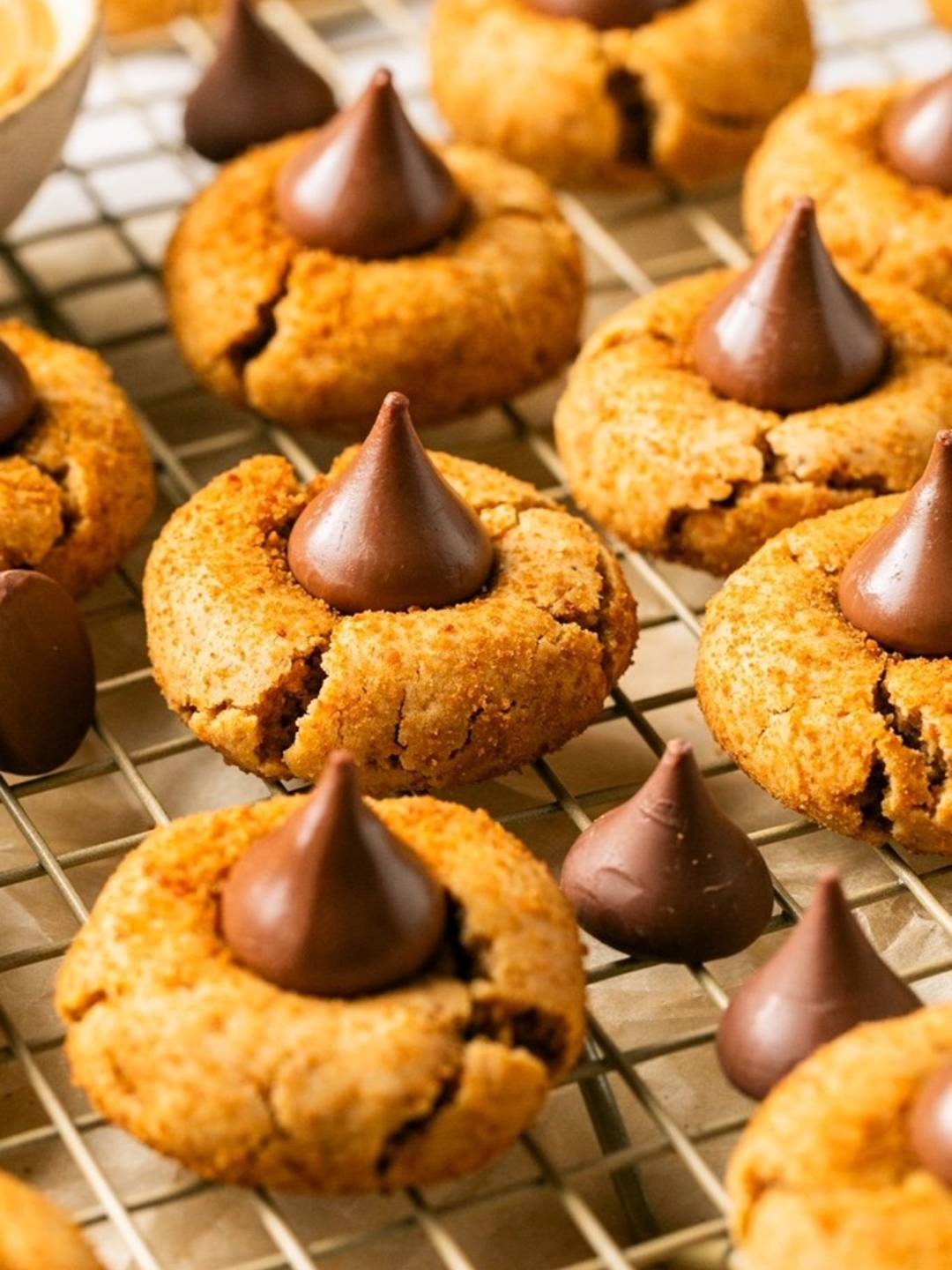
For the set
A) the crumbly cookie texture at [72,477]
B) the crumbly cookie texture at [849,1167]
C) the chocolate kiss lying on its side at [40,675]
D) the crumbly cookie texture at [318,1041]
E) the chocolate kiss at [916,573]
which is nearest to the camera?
the crumbly cookie texture at [849,1167]

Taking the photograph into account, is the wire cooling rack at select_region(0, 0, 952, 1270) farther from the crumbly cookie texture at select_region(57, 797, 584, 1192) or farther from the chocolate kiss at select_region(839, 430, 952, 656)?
the chocolate kiss at select_region(839, 430, 952, 656)

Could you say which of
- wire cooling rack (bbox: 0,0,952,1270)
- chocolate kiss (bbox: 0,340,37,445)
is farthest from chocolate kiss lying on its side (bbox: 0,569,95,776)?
chocolate kiss (bbox: 0,340,37,445)

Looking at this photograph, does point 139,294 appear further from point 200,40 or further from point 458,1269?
point 458,1269

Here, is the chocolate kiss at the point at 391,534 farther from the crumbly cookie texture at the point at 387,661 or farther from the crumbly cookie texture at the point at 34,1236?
the crumbly cookie texture at the point at 34,1236

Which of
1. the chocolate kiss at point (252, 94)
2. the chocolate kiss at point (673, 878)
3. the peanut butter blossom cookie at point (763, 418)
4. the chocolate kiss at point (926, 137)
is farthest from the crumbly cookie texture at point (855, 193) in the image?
the chocolate kiss at point (673, 878)

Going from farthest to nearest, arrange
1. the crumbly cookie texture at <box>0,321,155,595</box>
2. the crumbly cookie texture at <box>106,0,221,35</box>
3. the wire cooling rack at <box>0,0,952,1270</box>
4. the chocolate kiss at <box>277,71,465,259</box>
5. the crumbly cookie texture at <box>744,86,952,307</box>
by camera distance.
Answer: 1. the crumbly cookie texture at <box>106,0,221,35</box>
2. the crumbly cookie texture at <box>744,86,952,307</box>
3. the chocolate kiss at <box>277,71,465,259</box>
4. the crumbly cookie texture at <box>0,321,155,595</box>
5. the wire cooling rack at <box>0,0,952,1270</box>

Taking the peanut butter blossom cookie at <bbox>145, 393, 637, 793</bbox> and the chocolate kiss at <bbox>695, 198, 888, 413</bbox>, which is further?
the chocolate kiss at <bbox>695, 198, 888, 413</bbox>

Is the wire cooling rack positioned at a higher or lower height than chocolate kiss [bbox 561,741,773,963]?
lower
